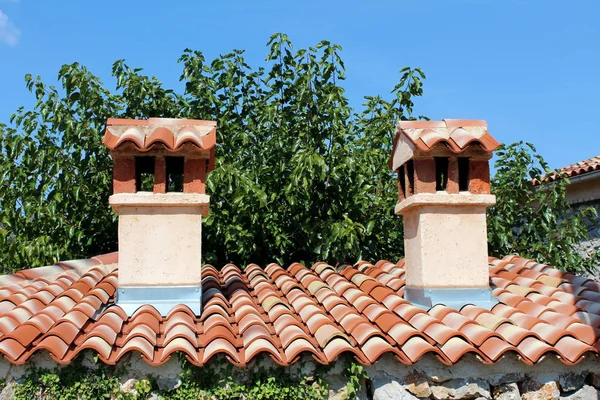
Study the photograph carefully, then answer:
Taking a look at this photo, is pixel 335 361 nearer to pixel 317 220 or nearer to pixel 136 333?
pixel 136 333

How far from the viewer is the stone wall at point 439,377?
4043 millimetres

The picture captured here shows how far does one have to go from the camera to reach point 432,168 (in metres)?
5.27

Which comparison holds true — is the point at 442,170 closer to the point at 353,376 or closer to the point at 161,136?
the point at 353,376

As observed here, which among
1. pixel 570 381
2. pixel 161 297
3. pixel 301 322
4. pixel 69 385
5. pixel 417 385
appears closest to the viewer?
pixel 69 385

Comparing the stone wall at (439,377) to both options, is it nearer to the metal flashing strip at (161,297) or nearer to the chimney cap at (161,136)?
the metal flashing strip at (161,297)

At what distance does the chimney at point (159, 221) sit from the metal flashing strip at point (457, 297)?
70.1 inches

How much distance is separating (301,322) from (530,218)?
572 cm

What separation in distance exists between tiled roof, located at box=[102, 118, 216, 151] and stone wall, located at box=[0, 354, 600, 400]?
176 cm

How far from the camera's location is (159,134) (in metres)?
5.09

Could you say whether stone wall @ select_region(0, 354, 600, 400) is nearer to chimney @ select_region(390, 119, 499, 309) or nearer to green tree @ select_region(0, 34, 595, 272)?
chimney @ select_region(390, 119, 499, 309)

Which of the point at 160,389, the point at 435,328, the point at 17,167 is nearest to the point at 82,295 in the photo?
the point at 160,389

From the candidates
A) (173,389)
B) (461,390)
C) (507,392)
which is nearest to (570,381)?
(507,392)

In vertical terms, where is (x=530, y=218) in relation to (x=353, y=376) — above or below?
above

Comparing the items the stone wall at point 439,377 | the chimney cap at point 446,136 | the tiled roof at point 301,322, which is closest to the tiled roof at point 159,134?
the tiled roof at point 301,322
